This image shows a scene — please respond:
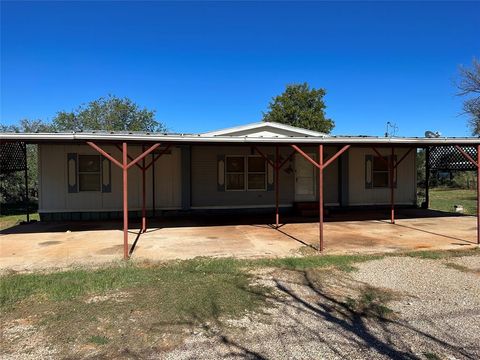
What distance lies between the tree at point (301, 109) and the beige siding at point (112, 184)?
27624 mm

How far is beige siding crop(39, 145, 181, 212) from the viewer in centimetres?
1170

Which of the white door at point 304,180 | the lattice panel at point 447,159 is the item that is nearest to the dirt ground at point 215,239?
the white door at point 304,180

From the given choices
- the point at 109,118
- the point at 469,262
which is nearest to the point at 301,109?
the point at 109,118

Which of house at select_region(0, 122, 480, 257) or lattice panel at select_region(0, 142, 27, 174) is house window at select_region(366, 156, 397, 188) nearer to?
house at select_region(0, 122, 480, 257)

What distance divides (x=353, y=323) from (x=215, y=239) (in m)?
5.00

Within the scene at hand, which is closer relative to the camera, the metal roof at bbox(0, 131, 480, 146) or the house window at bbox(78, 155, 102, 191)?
the metal roof at bbox(0, 131, 480, 146)

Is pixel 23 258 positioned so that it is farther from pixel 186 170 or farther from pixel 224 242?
pixel 186 170

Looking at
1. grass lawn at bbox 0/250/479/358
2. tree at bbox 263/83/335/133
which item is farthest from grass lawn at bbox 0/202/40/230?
tree at bbox 263/83/335/133

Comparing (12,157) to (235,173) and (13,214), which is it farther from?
(235,173)

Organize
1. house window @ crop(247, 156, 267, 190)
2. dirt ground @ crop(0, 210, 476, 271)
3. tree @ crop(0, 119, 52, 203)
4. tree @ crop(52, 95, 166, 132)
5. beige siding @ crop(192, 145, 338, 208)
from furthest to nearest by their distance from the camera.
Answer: tree @ crop(52, 95, 166, 132) < tree @ crop(0, 119, 52, 203) < house window @ crop(247, 156, 267, 190) < beige siding @ crop(192, 145, 338, 208) < dirt ground @ crop(0, 210, 476, 271)

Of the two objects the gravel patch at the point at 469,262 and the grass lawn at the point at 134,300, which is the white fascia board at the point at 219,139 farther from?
the gravel patch at the point at 469,262

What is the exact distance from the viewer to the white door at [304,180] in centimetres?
1341

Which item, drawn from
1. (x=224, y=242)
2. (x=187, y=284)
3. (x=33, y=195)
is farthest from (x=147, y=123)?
(x=187, y=284)

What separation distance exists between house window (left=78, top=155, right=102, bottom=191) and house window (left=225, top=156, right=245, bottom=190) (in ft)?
13.2
